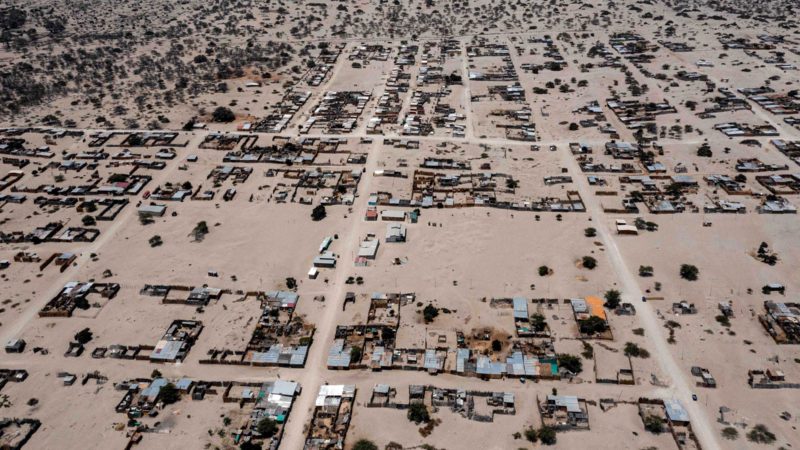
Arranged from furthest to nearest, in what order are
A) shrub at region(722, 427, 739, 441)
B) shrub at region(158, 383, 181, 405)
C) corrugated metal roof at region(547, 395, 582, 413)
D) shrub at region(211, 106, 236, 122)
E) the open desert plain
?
shrub at region(211, 106, 236, 122) → shrub at region(158, 383, 181, 405) → the open desert plain → corrugated metal roof at region(547, 395, 582, 413) → shrub at region(722, 427, 739, 441)

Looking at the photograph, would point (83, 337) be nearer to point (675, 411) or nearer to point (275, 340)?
point (275, 340)

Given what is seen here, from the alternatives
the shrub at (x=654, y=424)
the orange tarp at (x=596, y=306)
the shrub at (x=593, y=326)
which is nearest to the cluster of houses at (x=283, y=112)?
the orange tarp at (x=596, y=306)

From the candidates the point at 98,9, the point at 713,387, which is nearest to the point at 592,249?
the point at 713,387

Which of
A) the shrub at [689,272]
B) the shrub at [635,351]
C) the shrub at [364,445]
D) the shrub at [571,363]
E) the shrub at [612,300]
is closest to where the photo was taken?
the shrub at [364,445]

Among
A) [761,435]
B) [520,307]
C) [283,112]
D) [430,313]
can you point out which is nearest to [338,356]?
[430,313]

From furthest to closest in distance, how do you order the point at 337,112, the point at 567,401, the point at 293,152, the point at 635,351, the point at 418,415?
1. the point at 337,112
2. the point at 293,152
3. the point at 635,351
4. the point at 567,401
5. the point at 418,415

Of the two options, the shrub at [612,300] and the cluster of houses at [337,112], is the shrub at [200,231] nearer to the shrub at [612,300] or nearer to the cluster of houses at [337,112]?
the cluster of houses at [337,112]

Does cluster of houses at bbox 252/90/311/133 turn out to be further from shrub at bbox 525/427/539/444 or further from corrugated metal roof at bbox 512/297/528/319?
shrub at bbox 525/427/539/444

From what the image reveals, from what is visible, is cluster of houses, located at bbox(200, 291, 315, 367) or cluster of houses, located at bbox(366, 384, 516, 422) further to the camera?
cluster of houses, located at bbox(200, 291, 315, 367)

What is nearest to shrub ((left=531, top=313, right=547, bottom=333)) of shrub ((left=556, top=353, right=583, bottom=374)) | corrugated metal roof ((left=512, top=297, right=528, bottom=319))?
corrugated metal roof ((left=512, top=297, right=528, bottom=319))
